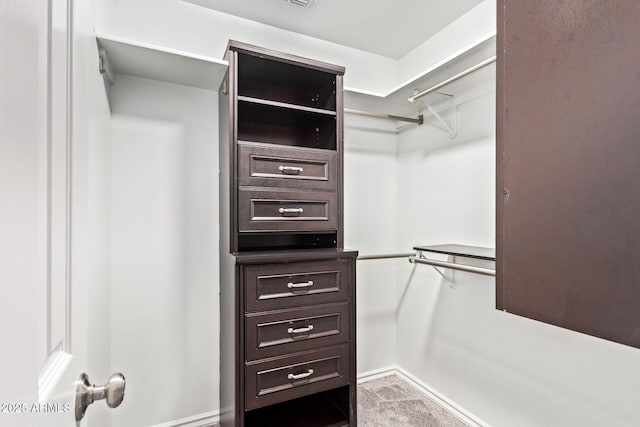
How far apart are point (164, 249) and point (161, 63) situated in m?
1.00

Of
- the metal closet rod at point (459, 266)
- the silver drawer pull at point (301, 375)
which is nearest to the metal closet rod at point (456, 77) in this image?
the metal closet rod at point (459, 266)

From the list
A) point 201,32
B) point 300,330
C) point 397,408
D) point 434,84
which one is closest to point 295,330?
point 300,330

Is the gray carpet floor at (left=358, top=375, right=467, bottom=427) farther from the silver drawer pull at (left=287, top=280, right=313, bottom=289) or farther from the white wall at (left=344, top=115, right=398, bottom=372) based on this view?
the silver drawer pull at (left=287, top=280, right=313, bottom=289)

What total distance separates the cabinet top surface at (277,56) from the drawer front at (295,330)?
125 centimetres

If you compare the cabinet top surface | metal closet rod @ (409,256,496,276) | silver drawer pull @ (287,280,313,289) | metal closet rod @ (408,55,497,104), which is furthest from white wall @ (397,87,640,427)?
silver drawer pull @ (287,280,313,289)

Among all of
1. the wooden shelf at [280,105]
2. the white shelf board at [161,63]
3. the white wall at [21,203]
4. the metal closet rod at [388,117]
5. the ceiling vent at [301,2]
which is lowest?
the white wall at [21,203]

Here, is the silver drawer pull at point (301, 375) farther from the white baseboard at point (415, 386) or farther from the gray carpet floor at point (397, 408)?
the white baseboard at point (415, 386)

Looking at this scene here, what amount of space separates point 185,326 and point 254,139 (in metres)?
1.18

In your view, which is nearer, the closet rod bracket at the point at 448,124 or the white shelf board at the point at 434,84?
the white shelf board at the point at 434,84

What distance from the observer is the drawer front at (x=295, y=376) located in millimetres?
1392

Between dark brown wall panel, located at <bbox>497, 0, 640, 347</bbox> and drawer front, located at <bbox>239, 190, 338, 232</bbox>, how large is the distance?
3.62 feet

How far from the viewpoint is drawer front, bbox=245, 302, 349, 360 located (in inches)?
54.9

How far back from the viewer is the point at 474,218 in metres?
1.93

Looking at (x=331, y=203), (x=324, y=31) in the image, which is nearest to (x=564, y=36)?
(x=331, y=203)
